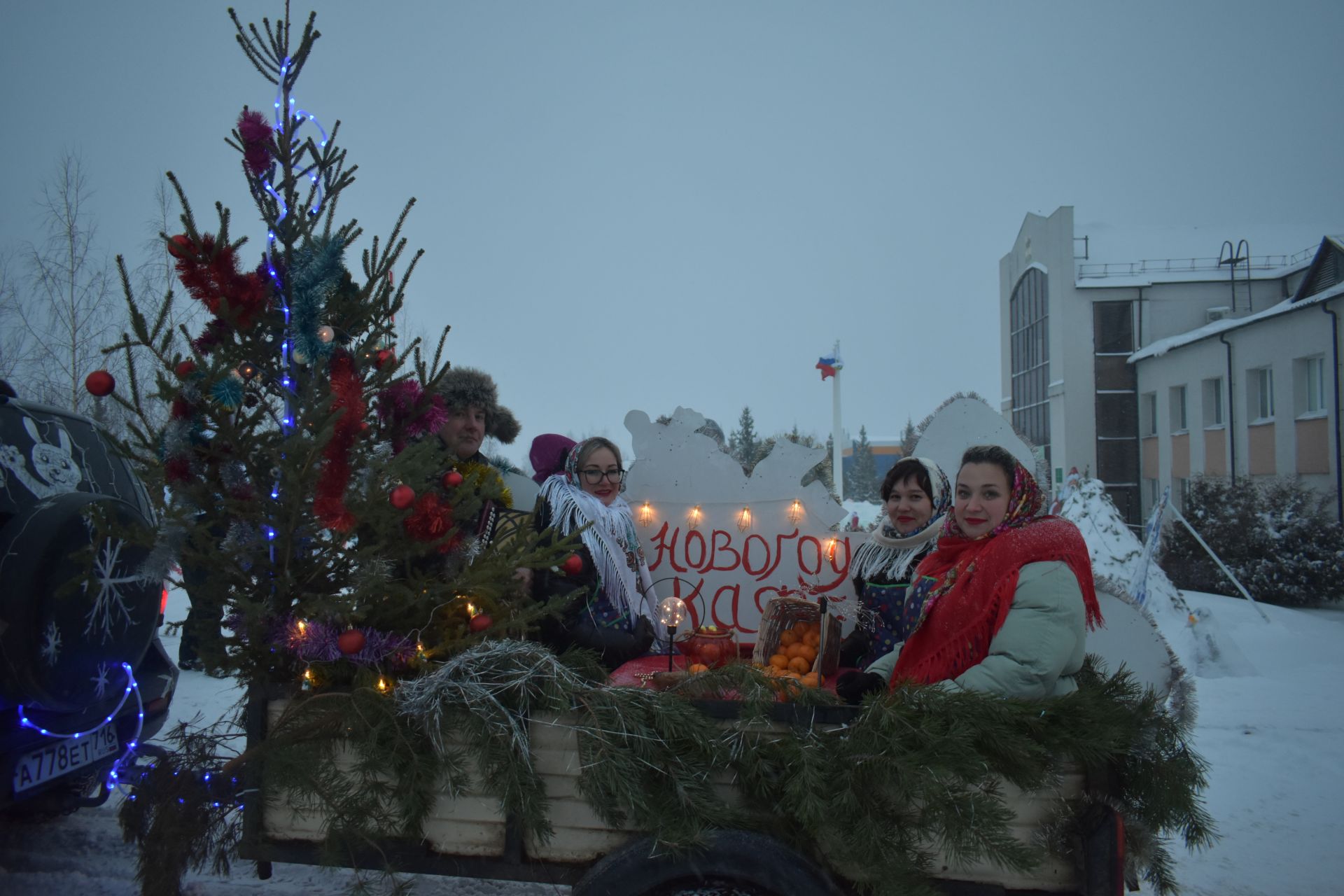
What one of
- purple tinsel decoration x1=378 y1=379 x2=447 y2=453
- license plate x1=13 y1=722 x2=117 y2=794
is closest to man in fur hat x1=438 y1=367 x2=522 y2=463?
purple tinsel decoration x1=378 y1=379 x2=447 y2=453

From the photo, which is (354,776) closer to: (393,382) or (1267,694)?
(393,382)

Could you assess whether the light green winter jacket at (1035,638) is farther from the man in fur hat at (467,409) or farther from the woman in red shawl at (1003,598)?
the man in fur hat at (467,409)

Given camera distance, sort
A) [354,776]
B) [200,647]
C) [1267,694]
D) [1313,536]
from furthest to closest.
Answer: [1313,536]
[1267,694]
[200,647]
[354,776]

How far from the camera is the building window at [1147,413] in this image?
23.8m

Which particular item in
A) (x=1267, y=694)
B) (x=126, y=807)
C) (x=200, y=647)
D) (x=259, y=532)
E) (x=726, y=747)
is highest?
(x=259, y=532)

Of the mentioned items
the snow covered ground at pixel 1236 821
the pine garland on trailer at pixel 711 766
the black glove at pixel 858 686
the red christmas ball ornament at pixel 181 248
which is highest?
the red christmas ball ornament at pixel 181 248

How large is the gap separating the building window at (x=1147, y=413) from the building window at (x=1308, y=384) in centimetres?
715

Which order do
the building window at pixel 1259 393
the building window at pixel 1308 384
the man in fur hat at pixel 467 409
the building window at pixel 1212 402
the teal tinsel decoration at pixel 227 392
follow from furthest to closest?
the building window at pixel 1212 402
the building window at pixel 1259 393
the building window at pixel 1308 384
the man in fur hat at pixel 467 409
the teal tinsel decoration at pixel 227 392

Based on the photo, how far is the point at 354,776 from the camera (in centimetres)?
239

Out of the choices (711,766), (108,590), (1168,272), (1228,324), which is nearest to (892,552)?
(711,766)

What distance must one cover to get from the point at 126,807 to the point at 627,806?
1.52m

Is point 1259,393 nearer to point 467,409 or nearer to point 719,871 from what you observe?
point 467,409

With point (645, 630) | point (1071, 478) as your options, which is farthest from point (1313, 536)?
point (645, 630)

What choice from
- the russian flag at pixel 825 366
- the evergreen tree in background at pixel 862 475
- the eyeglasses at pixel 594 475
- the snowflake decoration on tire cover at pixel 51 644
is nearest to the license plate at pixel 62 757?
the snowflake decoration on tire cover at pixel 51 644
